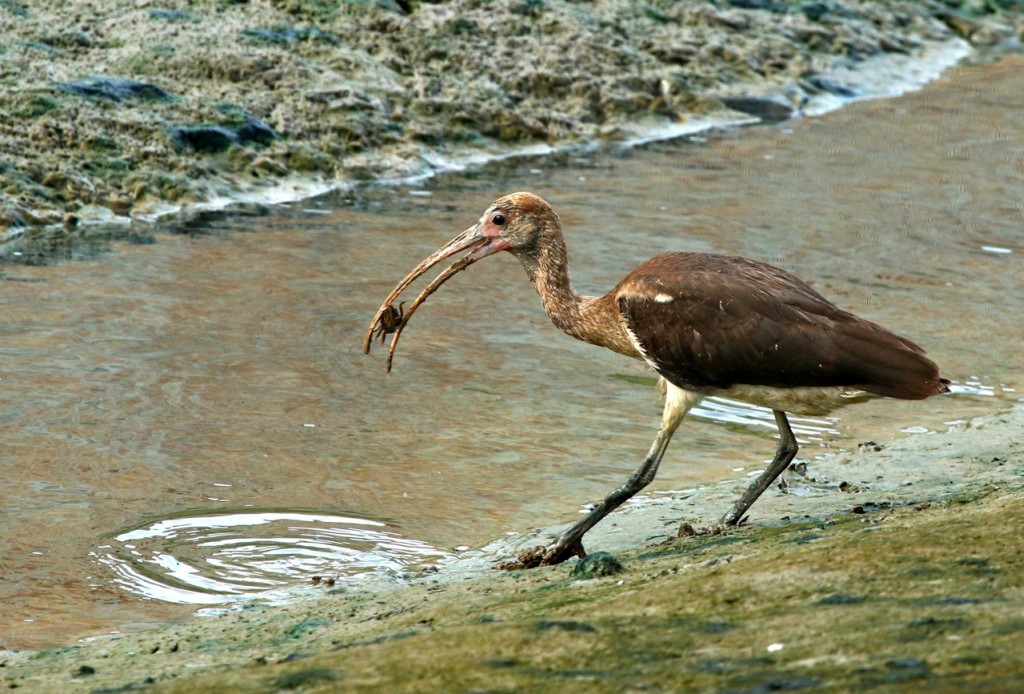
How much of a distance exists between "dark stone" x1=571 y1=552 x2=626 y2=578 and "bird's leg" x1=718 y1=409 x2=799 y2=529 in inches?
38.1

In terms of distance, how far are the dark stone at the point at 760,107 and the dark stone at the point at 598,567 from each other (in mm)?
11470

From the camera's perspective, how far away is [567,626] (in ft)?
13.5

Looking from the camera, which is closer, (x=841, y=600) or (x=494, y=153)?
(x=841, y=600)

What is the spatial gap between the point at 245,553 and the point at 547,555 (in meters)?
1.29

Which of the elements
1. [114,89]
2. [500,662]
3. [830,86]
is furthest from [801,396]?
[830,86]

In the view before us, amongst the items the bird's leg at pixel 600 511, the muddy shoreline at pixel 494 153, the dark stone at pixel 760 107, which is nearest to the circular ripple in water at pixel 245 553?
the muddy shoreline at pixel 494 153

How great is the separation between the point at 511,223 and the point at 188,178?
5305 mm

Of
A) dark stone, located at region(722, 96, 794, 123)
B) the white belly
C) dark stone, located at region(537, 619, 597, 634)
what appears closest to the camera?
dark stone, located at region(537, 619, 597, 634)

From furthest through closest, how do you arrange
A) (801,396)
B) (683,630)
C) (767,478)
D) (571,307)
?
(571,307)
(767,478)
(801,396)
(683,630)

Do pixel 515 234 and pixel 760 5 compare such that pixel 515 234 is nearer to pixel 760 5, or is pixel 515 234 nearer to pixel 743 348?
pixel 743 348

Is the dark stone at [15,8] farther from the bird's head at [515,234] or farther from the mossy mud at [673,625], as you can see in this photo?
the mossy mud at [673,625]

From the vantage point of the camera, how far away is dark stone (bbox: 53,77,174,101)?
12016mm

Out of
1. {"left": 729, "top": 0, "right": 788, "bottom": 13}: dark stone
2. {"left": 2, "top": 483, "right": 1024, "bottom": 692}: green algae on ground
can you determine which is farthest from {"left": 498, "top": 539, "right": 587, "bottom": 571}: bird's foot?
{"left": 729, "top": 0, "right": 788, "bottom": 13}: dark stone

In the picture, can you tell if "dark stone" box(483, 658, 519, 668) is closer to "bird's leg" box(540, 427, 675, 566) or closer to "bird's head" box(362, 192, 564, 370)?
"bird's leg" box(540, 427, 675, 566)
